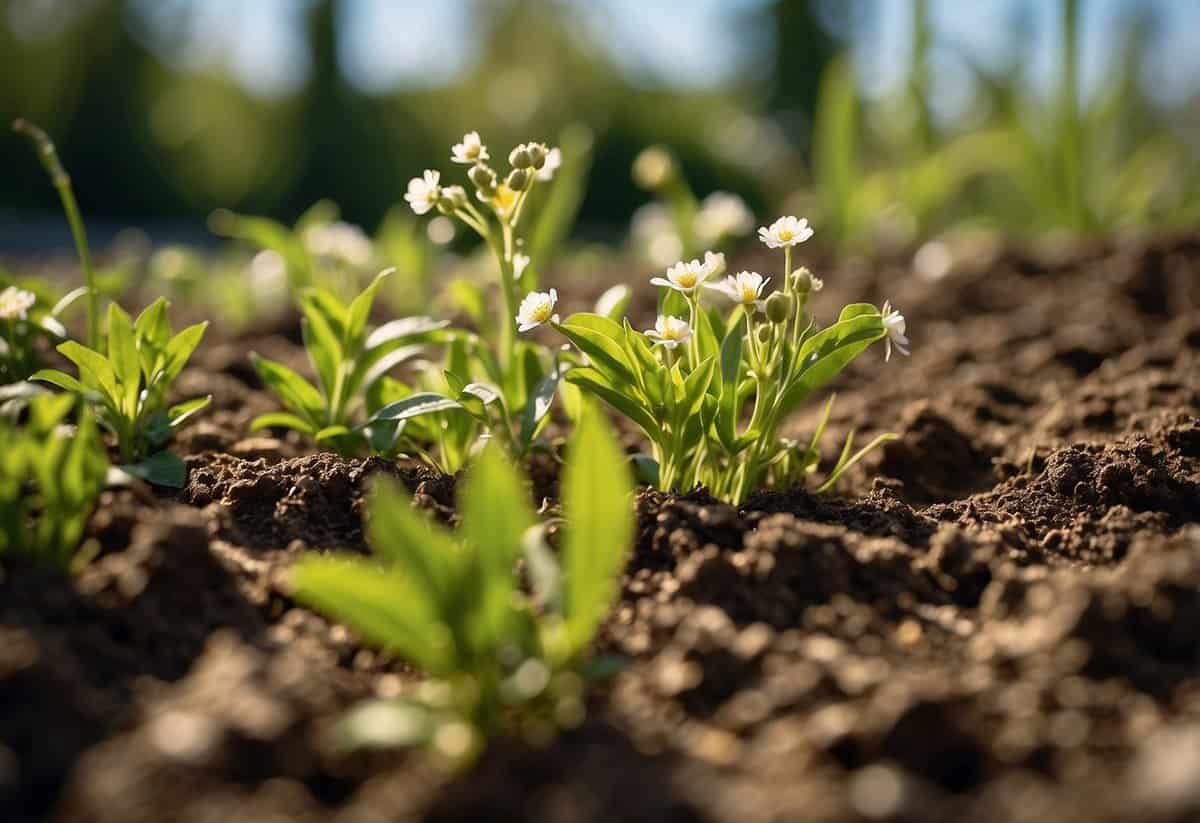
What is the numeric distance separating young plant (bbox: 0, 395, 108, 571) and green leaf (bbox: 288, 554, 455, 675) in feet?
1.48

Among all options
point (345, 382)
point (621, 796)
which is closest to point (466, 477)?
point (345, 382)

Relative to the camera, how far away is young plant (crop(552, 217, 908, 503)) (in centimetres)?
163

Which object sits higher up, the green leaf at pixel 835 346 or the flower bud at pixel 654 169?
the flower bud at pixel 654 169

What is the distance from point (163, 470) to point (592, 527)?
0.96 meters

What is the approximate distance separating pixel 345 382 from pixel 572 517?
1.03m

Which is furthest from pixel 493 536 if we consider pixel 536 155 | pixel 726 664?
pixel 536 155

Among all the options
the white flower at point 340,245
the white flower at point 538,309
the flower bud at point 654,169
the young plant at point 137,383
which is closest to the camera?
the white flower at point 538,309

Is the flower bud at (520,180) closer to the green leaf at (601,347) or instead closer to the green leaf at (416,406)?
the green leaf at (601,347)

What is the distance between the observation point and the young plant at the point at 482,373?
1752 millimetres

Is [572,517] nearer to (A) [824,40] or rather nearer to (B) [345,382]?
(B) [345,382]

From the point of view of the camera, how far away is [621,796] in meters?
0.98

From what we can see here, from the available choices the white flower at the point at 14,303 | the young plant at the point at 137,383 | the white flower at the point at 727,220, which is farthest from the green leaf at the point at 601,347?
the white flower at the point at 727,220

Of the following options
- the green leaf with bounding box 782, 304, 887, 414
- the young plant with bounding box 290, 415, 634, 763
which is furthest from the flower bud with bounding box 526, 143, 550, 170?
the young plant with bounding box 290, 415, 634, 763

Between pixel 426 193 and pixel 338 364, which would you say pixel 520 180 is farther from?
pixel 338 364
